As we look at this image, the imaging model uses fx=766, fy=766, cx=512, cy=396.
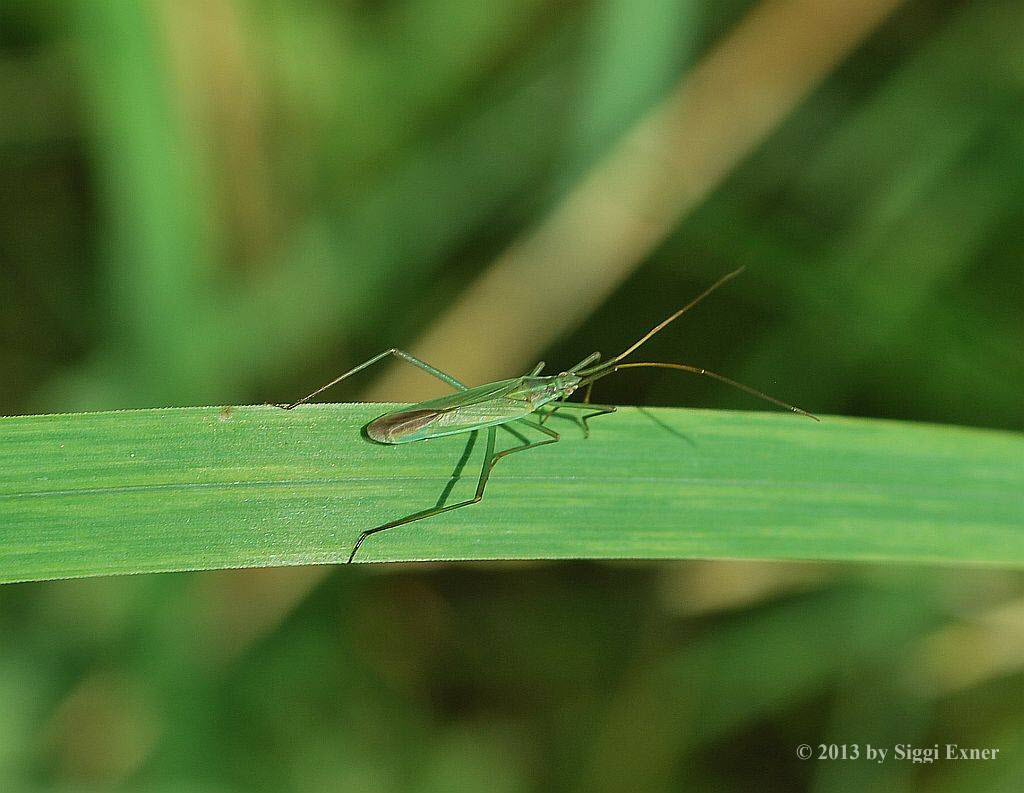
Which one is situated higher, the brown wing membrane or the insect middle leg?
the brown wing membrane

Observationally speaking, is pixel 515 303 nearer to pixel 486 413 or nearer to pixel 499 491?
pixel 486 413

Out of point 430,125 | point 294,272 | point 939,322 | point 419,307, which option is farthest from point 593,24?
point 939,322

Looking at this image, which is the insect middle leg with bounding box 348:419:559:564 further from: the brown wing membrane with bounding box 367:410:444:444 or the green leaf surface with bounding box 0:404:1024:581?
the brown wing membrane with bounding box 367:410:444:444

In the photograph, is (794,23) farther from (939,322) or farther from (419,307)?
(419,307)

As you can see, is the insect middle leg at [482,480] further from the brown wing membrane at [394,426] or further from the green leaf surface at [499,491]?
the brown wing membrane at [394,426]

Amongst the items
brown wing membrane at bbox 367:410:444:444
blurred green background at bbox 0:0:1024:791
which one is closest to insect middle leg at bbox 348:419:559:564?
brown wing membrane at bbox 367:410:444:444

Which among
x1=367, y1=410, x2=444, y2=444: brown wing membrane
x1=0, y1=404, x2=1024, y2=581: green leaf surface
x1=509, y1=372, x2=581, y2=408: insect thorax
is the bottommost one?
x1=0, y1=404, x2=1024, y2=581: green leaf surface

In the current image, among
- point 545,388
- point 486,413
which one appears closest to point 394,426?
point 486,413

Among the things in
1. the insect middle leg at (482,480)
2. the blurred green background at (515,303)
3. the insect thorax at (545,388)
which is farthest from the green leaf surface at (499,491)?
the blurred green background at (515,303)
